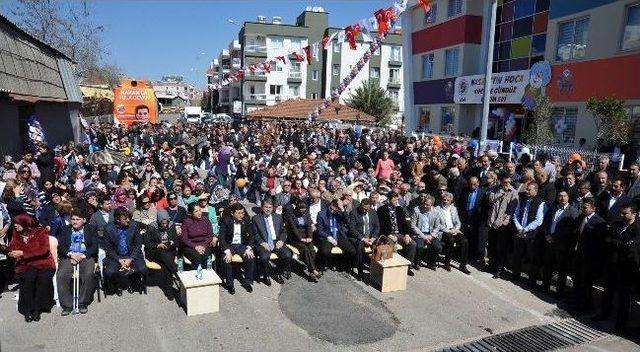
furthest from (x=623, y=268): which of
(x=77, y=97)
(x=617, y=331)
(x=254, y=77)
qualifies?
(x=254, y=77)

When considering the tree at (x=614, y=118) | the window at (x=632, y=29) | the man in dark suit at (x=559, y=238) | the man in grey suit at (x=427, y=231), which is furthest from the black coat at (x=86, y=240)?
the window at (x=632, y=29)

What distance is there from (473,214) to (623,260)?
2.87 m

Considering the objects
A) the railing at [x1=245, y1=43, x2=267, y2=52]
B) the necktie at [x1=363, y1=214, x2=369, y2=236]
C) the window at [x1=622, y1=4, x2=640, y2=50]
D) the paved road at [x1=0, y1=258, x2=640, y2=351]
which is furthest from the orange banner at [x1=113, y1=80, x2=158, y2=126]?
the railing at [x1=245, y1=43, x2=267, y2=52]

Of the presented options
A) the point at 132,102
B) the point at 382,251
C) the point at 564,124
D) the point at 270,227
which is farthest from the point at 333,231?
the point at 132,102

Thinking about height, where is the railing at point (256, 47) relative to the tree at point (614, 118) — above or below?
above

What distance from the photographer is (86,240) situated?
6418 millimetres

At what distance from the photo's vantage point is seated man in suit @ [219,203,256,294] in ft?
23.0

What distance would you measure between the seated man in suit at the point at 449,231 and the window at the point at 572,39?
42.1 feet

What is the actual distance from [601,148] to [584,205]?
1009cm

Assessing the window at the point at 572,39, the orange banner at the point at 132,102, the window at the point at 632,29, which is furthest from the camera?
the orange banner at the point at 132,102

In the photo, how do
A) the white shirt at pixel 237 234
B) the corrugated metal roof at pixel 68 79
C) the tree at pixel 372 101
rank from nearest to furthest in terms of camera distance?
the white shirt at pixel 237 234, the corrugated metal roof at pixel 68 79, the tree at pixel 372 101

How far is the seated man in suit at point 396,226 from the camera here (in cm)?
810

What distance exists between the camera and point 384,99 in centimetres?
4197

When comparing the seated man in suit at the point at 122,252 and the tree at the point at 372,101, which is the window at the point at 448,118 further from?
the seated man in suit at the point at 122,252
